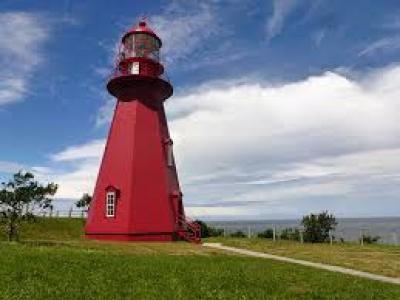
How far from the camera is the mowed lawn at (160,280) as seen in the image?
1334 cm

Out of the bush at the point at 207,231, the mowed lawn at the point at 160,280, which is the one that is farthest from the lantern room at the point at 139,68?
the mowed lawn at the point at 160,280

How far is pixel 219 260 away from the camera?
2152cm

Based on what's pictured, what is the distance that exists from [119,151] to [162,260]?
14461 mm

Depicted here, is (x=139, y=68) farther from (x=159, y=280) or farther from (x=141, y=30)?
(x=159, y=280)

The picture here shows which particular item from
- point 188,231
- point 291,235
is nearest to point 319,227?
point 291,235

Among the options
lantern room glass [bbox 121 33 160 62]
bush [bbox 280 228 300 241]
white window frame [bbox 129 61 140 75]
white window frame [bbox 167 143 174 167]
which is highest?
lantern room glass [bbox 121 33 160 62]

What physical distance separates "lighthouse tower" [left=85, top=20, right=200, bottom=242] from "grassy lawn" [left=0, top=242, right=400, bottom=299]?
12033mm

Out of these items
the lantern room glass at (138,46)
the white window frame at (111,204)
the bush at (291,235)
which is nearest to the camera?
the white window frame at (111,204)

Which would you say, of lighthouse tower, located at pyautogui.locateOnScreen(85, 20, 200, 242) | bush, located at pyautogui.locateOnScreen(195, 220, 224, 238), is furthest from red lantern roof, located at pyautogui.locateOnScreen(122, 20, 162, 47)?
bush, located at pyautogui.locateOnScreen(195, 220, 224, 238)

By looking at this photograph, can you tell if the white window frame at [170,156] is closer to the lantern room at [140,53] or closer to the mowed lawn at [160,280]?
the lantern room at [140,53]

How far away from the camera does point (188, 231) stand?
115 ft

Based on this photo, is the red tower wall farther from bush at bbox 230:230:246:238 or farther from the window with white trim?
bush at bbox 230:230:246:238

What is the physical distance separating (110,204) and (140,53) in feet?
32.4

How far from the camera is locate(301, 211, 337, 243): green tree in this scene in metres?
45.1
